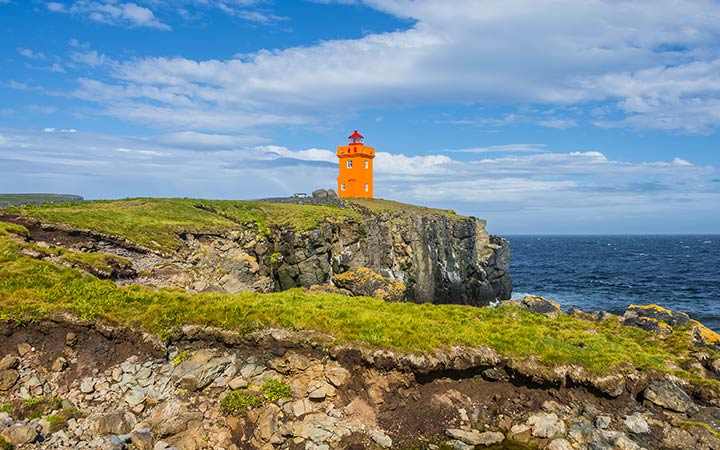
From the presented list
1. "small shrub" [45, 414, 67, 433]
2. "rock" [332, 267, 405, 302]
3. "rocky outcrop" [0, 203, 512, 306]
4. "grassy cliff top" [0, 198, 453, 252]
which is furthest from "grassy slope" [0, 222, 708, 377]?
"rock" [332, 267, 405, 302]

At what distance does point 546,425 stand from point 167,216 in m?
32.5

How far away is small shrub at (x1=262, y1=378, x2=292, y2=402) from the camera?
575 inches

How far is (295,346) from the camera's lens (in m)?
16.2

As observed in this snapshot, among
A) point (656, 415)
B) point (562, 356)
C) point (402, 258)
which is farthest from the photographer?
point (402, 258)

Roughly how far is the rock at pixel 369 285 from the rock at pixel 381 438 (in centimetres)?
2355

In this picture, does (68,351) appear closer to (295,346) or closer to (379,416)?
(295,346)

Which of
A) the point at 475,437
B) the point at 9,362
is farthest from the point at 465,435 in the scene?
the point at 9,362

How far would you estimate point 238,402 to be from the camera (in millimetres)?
14273

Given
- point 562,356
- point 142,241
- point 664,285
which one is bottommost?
point 664,285

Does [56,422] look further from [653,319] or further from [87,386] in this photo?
[653,319]

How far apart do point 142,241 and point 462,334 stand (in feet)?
72.8

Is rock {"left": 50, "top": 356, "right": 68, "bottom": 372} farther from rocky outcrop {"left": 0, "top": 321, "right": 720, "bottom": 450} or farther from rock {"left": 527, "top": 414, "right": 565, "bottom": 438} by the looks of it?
rock {"left": 527, "top": 414, "right": 565, "bottom": 438}

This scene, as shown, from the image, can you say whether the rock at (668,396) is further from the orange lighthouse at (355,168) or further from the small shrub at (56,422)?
the orange lighthouse at (355,168)

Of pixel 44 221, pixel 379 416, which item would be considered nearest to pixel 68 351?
pixel 379 416
